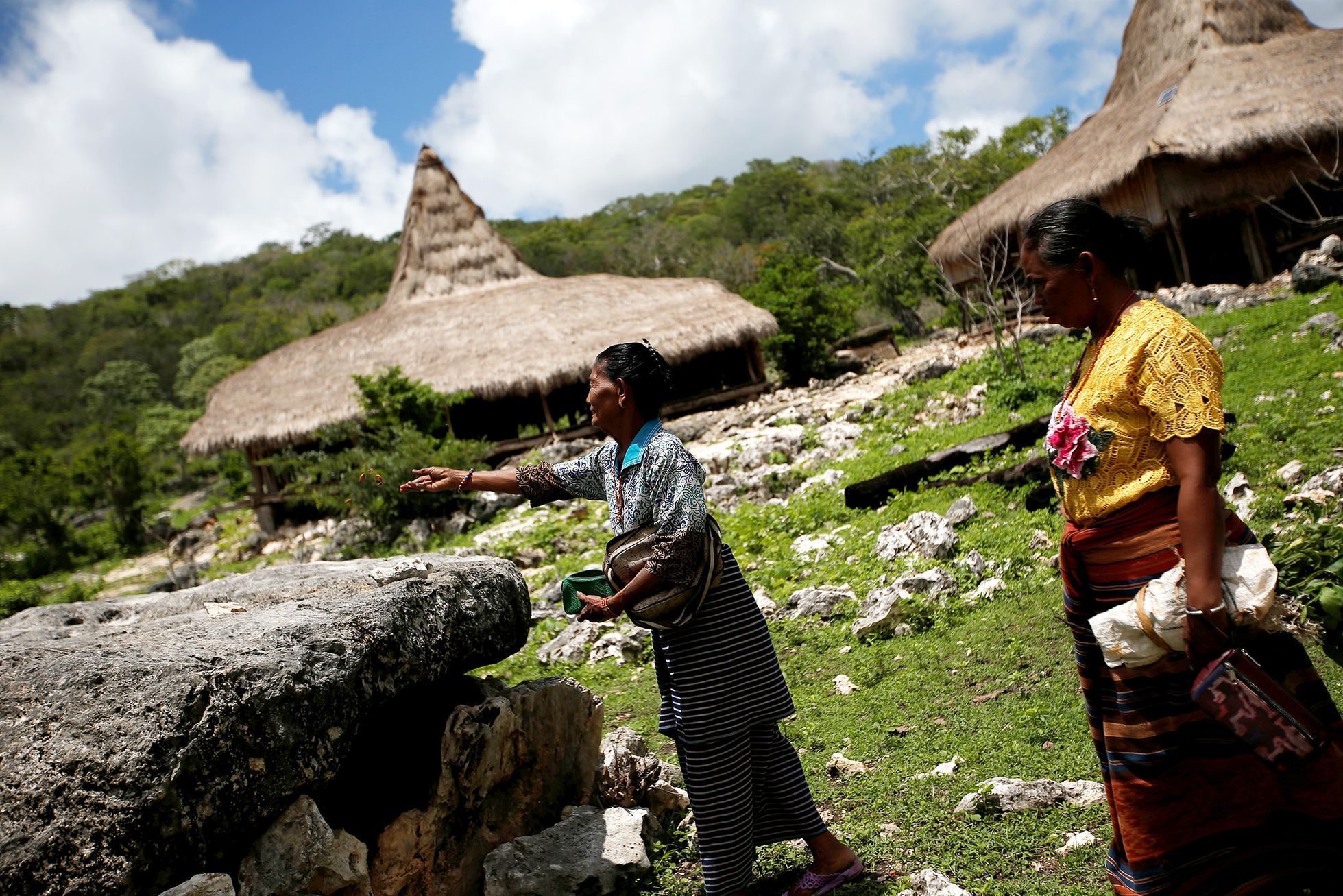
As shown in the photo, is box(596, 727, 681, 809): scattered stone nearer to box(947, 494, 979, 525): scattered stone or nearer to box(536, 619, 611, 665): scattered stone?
box(536, 619, 611, 665): scattered stone

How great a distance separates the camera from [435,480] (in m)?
3.27

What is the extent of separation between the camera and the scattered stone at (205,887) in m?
2.15

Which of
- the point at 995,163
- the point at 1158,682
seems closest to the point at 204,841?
the point at 1158,682

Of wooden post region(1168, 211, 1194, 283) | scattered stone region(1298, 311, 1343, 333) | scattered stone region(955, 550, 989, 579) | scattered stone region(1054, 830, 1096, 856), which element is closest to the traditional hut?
wooden post region(1168, 211, 1194, 283)

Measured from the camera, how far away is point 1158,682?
2.08 m

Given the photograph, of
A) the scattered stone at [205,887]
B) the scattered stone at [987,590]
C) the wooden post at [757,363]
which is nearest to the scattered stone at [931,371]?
the wooden post at [757,363]

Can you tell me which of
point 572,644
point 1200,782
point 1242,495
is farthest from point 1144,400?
point 572,644

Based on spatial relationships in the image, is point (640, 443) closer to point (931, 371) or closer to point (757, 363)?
point (931, 371)

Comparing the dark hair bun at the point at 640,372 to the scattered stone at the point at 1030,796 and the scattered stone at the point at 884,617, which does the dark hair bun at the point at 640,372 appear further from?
the scattered stone at the point at 884,617

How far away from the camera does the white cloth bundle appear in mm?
1926

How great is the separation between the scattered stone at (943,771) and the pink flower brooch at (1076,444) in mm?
1563

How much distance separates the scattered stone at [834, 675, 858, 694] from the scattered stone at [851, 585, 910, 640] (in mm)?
497

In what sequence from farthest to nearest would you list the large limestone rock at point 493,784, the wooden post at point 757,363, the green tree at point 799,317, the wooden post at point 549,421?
1. the wooden post at point 757,363
2. the green tree at point 799,317
3. the wooden post at point 549,421
4. the large limestone rock at point 493,784

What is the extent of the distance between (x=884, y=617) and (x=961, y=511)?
1.62 meters
